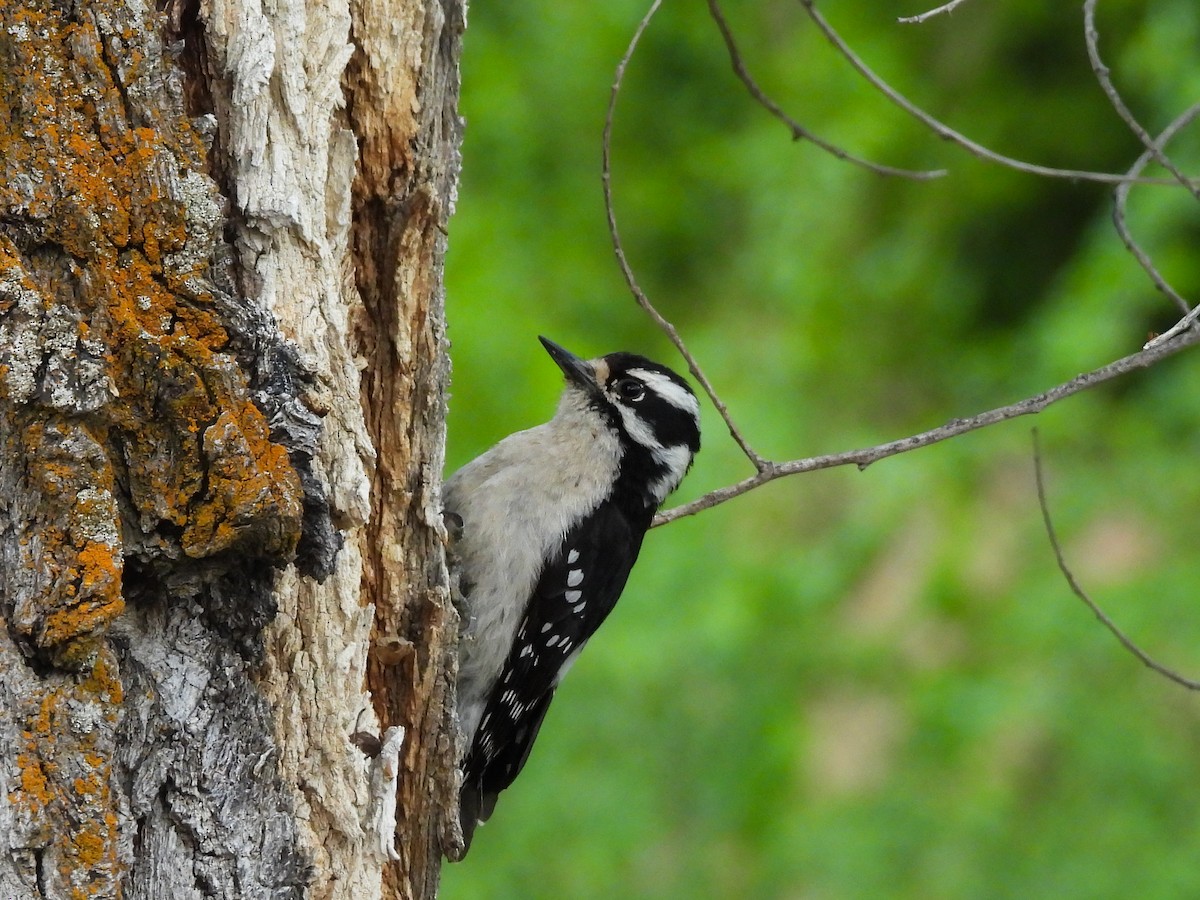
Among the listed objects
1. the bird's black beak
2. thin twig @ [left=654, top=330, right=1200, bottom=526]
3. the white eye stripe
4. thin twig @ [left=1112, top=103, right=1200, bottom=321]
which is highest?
thin twig @ [left=1112, top=103, right=1200, bottom=321]

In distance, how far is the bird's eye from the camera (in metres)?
4.40

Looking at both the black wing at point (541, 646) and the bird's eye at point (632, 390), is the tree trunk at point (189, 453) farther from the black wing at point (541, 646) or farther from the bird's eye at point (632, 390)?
the bird's eye at point (632, 390)

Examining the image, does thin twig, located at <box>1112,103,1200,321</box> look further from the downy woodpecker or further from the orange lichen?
the orange lichen

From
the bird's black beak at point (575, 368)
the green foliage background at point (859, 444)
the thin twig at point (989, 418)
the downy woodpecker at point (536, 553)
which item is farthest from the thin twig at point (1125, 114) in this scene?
the green foliage background at point (859, 444)

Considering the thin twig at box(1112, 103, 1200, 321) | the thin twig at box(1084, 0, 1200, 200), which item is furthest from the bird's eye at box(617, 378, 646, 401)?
the thin twig at box(1084, 0, 1200, 200)

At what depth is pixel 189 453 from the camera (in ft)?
6.42

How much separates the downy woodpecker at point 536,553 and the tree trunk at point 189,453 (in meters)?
1.49

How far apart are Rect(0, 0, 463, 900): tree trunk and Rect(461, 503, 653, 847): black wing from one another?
1504 millimetres

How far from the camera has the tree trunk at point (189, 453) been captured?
1842 mm

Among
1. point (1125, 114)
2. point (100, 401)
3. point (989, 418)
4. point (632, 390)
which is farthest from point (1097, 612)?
point (100, 401)

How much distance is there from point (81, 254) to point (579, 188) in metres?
6.59

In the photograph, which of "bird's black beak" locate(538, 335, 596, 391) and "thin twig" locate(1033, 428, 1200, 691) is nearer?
"thin twig" locate(1033, 428, 1200, 691)

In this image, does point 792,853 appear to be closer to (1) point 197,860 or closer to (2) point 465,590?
(2) point 465,590

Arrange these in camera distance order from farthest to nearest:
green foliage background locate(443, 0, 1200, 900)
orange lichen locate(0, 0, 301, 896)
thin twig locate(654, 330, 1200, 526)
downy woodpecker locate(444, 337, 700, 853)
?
1. green foliage background locate(443, 0, 1200, 900)
2. downy woodpecker locate(444, 337, 700, 853)
3. thin twig locate(654, 330, 1200, 526)
4. orange lichen locate(0, 0, 301, 896)
